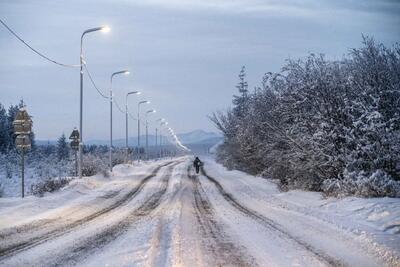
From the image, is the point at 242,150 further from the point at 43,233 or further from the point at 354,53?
the point at 43,233

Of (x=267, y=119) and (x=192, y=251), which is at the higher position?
(x=267, y=119)

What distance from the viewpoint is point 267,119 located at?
32844mm

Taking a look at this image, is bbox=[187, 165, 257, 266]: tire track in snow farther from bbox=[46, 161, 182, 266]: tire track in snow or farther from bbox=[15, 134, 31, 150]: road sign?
bbox=[15, 134, 31, 150]: road sign

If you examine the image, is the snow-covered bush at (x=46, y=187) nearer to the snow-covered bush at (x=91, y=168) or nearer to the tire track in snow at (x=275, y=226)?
the tire track in snow at (x=275, y=226)

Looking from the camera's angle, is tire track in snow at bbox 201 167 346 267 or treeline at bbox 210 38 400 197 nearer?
tire track in snow at bbox 201 167 346 267

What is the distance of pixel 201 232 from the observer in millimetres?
14453

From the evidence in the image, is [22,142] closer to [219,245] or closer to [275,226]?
[275,226]

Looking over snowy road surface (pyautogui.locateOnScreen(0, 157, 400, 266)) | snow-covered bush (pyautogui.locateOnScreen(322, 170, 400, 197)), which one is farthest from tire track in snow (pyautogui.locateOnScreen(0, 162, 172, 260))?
snow-covered bush (pyautogui.locateOnScreen(322, 170, 400, 197))

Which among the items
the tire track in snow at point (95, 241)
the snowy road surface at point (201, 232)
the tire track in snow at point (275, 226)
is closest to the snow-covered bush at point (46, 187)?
the snowy road surface at point (201, 232)

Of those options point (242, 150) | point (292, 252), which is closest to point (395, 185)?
point (292, 252)

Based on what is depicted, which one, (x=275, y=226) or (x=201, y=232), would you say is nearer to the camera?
(x=201, y=232)

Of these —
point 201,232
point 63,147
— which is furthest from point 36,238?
point 63,147

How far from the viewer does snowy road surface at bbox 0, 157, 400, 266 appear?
1070 centimetres

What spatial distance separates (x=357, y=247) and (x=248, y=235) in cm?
295
